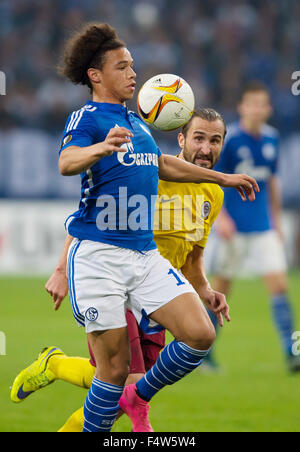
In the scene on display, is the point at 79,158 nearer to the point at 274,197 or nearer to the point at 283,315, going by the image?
the point at 283,315

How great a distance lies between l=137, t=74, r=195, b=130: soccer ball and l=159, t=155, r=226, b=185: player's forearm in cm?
20

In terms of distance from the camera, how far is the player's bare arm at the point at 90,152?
3.36 metres

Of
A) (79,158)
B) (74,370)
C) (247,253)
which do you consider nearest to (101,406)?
(74,370)

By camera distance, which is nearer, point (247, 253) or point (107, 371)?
point (107, 371)

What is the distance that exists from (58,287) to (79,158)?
31.7 inches

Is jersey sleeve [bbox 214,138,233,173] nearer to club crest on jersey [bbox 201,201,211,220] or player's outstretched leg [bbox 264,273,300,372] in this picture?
player's outstretched leg [bbox 264,273,300,372]

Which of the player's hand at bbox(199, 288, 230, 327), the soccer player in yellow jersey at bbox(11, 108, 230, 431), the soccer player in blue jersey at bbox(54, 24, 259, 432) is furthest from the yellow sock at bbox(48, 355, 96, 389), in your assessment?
the player's hand at bbox(199, 288, 230, 327)

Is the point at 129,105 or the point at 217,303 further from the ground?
the point at 129,105

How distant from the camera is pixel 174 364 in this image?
378 cm

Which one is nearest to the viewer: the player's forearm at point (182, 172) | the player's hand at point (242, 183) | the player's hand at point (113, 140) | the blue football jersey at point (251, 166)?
the player's hand at point (113, 140)

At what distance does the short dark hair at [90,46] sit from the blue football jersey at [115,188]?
8.9 inches

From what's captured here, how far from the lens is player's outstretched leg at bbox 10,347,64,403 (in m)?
4.58

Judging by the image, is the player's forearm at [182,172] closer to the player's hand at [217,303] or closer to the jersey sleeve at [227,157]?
the player's hand at [217,303]

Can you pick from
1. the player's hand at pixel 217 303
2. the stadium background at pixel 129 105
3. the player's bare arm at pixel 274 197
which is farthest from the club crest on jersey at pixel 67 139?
the player's bare arm at pixel 274 197
